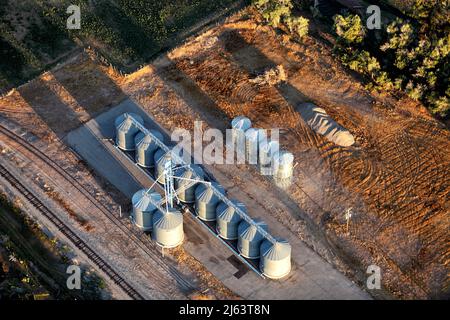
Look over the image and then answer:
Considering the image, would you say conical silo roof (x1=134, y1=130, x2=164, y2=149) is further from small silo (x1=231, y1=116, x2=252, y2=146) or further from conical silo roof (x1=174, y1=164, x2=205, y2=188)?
small silo (x1=231, y1=116, x2=252, y2=146)

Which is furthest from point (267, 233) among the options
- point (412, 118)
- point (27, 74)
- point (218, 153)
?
point (27, 74)

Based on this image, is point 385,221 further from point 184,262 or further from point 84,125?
point 84,125

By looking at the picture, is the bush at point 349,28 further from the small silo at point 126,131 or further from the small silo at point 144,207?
the small silo at point 144,207

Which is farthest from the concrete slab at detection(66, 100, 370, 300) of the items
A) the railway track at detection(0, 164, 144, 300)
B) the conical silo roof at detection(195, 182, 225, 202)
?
the railway track at detection(0, 164, 144, 300)

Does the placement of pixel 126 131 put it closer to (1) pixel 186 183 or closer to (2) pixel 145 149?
(2) pixel 145 149

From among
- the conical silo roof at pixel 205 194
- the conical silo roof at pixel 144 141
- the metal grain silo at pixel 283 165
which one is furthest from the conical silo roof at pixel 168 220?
the metal grain silo at pixel 283 165

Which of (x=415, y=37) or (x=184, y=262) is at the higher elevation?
(x=415, y=37)
